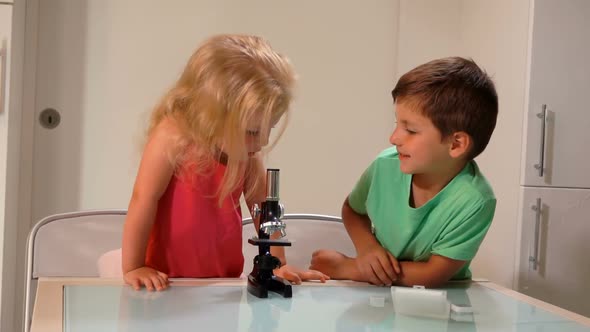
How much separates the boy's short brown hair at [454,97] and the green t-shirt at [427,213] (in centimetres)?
8

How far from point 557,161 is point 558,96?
6.6 inches

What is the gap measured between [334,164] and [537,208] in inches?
27.0

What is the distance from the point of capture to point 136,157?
6.71ft

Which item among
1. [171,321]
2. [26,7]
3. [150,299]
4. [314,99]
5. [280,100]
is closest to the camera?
[171,321]

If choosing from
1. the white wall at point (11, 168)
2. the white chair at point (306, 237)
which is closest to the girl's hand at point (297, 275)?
the white chair at point (306, 237)

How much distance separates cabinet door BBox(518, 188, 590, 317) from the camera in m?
1.76

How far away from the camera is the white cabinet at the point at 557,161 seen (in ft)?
5.75

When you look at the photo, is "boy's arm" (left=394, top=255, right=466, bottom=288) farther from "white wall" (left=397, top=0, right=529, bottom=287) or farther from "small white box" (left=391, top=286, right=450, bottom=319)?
"white wall" (left=397, top=0, right=529, bottom=287)

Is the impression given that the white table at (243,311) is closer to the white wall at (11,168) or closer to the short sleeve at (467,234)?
the short sleeve at (467,234)

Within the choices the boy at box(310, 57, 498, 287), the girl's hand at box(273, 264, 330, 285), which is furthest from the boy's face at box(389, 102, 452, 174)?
the girl's hand at box(273, 264, 330, 285)

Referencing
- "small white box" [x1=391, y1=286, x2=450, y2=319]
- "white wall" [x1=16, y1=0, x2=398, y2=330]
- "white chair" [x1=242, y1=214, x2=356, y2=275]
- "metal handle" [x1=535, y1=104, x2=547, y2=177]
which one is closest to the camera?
"small white box" [x1=391, y1=286, x2=450, y2=319]

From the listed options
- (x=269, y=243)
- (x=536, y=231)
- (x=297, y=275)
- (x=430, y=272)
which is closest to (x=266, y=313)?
(x=269, y=243)

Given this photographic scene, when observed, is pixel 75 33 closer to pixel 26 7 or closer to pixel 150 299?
pixel 26 7

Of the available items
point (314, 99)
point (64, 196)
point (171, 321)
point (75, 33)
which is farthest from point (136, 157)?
point (171, 321)
